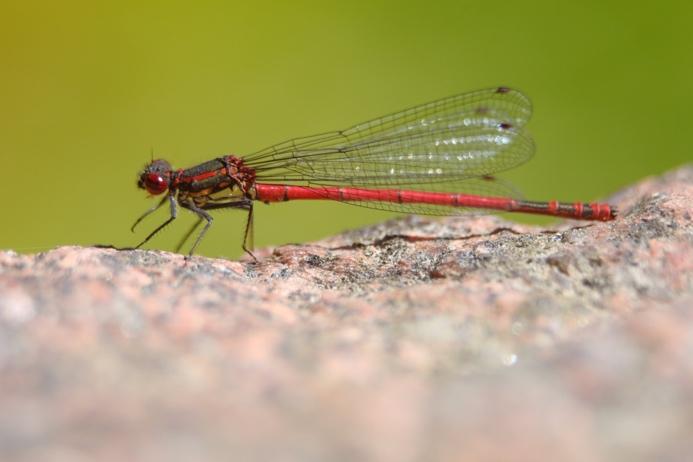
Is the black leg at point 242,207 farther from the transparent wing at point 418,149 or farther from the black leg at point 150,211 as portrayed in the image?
the transparent wing at point 418,149

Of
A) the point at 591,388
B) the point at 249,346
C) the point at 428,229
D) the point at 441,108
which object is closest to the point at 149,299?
the point at 249,346

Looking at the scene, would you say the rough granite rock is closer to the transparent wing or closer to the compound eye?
the compound eye

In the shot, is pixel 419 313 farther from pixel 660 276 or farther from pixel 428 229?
pixel 428 229

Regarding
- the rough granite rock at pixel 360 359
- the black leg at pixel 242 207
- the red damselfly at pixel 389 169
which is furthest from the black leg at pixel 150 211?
the rough granite rock at pixel 360 359

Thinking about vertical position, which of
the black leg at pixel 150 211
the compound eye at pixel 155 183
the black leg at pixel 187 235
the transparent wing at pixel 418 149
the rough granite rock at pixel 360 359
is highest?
the transparent wing at pixel 418 149

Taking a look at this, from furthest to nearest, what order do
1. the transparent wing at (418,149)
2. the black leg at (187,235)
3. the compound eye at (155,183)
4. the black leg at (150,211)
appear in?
the transparent wing at (418,149)
the compound eye at (155,183)
the black leg at (187,235)
the black leg at (150,211)

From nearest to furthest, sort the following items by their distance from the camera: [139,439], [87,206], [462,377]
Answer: [139,439], [462,377], [87,206]

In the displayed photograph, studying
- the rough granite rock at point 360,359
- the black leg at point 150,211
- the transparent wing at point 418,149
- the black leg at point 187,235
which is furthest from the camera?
the transparent wing at point 418,149

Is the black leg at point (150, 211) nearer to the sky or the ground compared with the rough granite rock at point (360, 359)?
nearer to the sky

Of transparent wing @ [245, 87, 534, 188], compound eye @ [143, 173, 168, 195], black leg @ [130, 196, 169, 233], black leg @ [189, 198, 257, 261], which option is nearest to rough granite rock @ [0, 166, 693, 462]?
black leg @ [130, 196, 169, 233]

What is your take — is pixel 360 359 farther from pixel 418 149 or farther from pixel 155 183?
pixel 418 149
